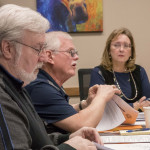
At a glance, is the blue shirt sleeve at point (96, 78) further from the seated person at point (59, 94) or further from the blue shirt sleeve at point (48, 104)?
the blue shirt sleeve at point (48, 104)

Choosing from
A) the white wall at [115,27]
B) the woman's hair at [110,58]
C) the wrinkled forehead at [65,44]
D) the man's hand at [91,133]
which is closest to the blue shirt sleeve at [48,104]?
the man's hand at [91,133]

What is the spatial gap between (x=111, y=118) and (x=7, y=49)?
91cm

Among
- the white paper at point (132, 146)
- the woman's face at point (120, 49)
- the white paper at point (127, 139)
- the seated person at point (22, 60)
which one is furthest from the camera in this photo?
the woman's face at point (120, 49)

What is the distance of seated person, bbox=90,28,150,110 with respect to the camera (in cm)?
263

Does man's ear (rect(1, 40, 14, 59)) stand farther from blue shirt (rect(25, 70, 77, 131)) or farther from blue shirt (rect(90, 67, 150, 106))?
blue shirt (rect(90, 67, 150, 106))

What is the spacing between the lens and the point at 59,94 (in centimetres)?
153

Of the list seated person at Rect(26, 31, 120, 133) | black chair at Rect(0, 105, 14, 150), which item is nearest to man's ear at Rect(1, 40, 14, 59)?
black chair at Rect(0, 105, 14, 150)

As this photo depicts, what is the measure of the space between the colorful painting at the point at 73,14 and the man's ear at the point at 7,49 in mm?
2619

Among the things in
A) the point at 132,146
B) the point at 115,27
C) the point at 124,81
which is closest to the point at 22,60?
the point at 132,146

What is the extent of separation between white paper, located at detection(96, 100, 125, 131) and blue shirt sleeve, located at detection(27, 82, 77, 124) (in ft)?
0.83

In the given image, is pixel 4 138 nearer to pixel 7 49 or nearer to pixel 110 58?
pixel 7 49

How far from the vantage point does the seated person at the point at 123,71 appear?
8.64 ft

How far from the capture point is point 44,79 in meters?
1.56

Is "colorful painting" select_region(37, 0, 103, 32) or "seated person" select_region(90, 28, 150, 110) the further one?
"colorful painting" select_region(37, 0, 103, 32)
